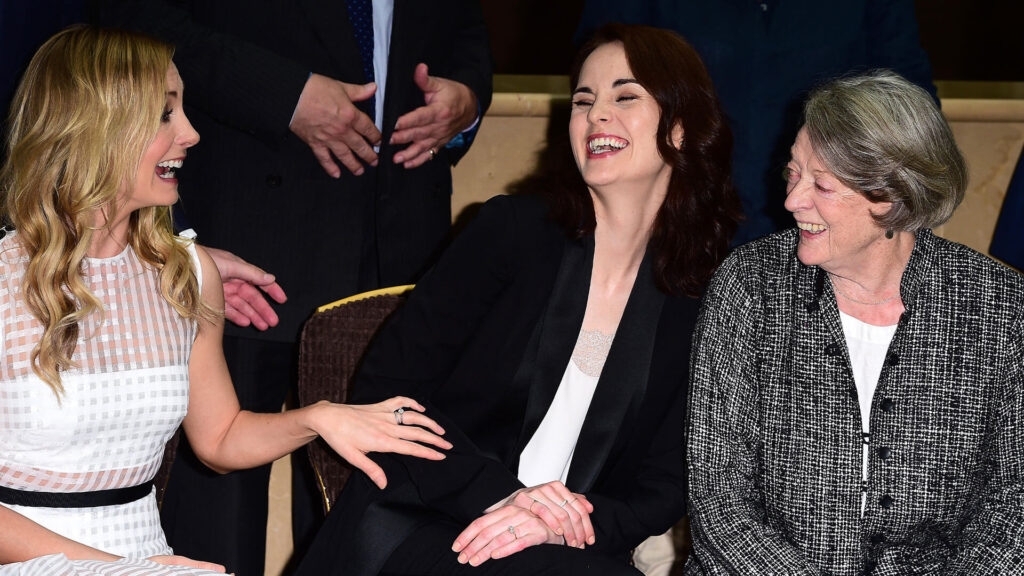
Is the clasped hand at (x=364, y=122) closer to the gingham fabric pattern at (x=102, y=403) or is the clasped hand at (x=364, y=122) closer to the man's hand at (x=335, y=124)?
the man's hand at (x=335, y=124)

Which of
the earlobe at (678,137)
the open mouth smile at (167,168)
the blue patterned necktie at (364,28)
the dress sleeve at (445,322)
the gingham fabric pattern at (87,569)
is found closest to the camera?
the gingham fabric pattern at (87,569)

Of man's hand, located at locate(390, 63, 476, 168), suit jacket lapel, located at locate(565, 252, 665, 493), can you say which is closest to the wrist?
Answer: suit jacket lapel, located at locate(565, 252, 665, 493)

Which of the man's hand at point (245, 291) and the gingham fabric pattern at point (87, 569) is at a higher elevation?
the man's hand at point (245, 291)

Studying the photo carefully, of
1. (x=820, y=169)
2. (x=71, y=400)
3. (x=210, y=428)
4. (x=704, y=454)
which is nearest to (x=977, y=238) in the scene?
(x=820, y=169)

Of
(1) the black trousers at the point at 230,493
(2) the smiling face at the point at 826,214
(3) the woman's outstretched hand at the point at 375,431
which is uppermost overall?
(2) the smiling face at the point at 826,214

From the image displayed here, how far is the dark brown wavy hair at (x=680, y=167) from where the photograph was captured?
2.22 metres

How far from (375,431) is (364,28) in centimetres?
95

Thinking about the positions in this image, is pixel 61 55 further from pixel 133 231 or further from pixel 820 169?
pixel 820 169

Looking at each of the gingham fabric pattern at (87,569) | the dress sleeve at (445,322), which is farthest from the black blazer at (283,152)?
the gingham fabric pattern at (87,569)

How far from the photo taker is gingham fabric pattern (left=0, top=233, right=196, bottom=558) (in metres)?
1.75

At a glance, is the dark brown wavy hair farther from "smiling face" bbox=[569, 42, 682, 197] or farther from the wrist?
the wrist

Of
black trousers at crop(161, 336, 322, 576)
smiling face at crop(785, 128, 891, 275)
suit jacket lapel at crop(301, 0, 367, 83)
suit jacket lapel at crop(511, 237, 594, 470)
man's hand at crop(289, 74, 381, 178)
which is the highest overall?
suit jacket lapel at crop(301, 0, 367, 83)

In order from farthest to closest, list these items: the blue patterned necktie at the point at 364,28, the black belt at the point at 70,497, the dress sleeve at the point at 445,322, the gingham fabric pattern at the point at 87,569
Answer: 1. the blue patterned necktie at the point at 364,28
2. the dress sleeve at the point at 445,322
3. the black belt at the point at 70,497
4. the gingham fabric pattern at the point at 87,569

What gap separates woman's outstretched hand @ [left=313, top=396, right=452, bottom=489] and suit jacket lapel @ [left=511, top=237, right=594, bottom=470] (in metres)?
0.20
